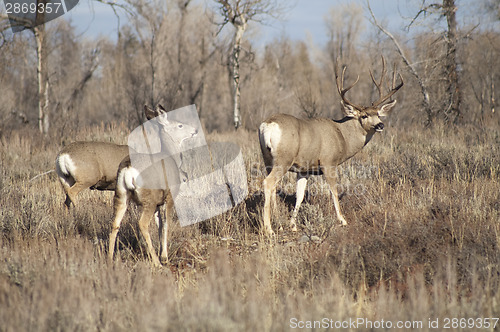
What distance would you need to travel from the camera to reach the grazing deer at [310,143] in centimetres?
629

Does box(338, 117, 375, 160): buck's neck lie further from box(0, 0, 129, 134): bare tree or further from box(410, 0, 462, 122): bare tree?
box(0, 0, 129, 134): bare tree

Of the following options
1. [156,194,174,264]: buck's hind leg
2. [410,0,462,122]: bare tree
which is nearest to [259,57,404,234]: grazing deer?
[156,194,174,264]: buck's hind leg

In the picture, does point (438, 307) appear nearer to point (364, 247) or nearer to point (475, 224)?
point (364, 247)

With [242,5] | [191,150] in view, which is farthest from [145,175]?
[242,5]

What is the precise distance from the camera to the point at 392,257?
4680mm

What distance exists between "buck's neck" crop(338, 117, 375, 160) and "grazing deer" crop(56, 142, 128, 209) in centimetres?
342

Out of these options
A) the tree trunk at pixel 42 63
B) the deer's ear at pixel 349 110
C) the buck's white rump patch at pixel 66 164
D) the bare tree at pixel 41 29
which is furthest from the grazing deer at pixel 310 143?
the tree trunk at pixel 42 63

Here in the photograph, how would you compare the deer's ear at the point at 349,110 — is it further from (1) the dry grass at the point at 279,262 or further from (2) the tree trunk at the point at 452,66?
(2) the tree trunk at the point at 452,66

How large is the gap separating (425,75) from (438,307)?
14.6 metres

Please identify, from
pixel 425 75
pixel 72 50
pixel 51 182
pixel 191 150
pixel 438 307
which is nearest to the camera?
pixel 438 307

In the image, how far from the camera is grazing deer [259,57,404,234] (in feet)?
20.6

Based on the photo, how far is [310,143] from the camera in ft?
21.6

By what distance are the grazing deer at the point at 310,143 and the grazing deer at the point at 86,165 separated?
2251 mm

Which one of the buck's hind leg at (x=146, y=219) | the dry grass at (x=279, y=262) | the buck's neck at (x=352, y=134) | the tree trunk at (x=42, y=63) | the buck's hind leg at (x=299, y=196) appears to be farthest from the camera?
the tree trunk at (x=42, y=63)
